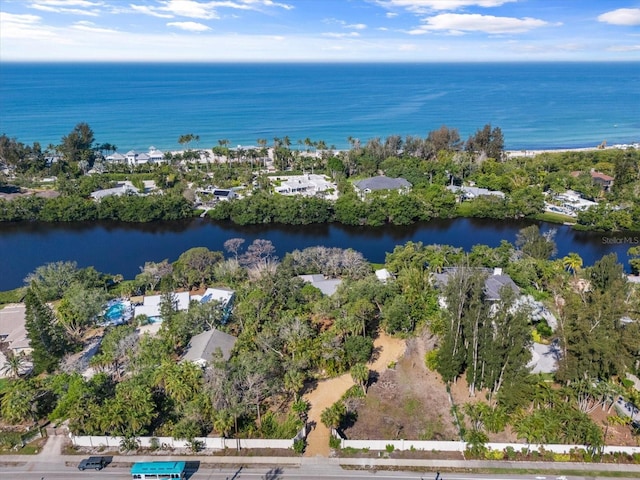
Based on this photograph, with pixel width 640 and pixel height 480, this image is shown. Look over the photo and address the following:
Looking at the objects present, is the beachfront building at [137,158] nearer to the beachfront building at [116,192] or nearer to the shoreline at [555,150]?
the beachfront building at [116,192]

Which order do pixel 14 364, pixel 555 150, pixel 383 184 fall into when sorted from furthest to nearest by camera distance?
pixel 555 150, pixel 383 184, pixel 14 364

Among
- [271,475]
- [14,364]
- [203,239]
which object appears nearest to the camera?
[271,475]

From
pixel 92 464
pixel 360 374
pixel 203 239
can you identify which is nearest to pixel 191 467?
pixel 92 464

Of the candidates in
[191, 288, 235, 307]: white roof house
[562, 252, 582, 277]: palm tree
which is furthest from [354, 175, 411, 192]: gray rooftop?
[191, 288, 235, 307]: white roof house

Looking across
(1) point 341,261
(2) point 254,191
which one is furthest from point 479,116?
(1) point 341,261

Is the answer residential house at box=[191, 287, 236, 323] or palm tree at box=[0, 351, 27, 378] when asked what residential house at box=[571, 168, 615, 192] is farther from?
palm tree at box=[0, 351, 27, 378]

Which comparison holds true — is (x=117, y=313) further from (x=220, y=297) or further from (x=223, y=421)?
(x=223, y=421)
